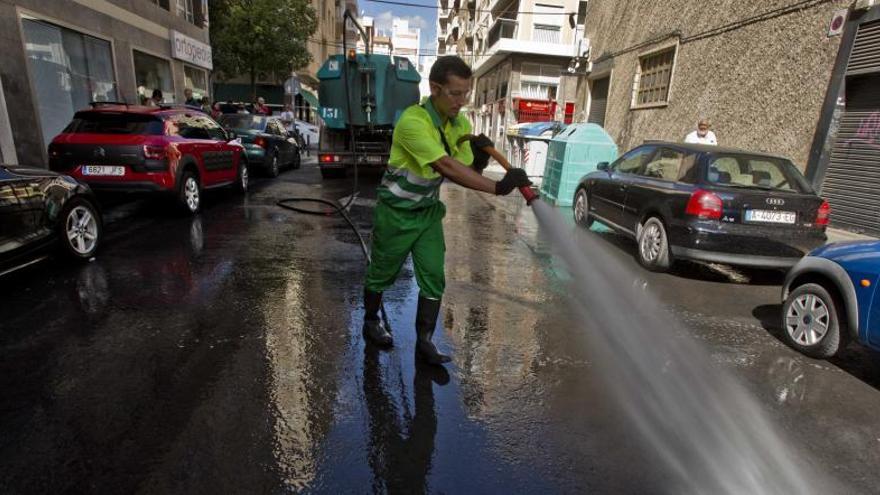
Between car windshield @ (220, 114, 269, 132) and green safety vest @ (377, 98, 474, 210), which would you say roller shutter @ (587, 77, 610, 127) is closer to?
car windshield @ (220, 114, 269, 132)

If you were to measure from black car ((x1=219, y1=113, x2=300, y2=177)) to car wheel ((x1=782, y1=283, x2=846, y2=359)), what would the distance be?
11884 millimetres

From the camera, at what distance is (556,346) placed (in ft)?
13.1

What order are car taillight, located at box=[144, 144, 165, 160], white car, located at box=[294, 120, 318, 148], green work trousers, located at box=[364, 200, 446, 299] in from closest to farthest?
green work trousers, located at box=[364, 200, 446, 299] → car taillight, located at box=[144, 144, 165, 160] → white car, located at box=[294, 120, 318, 148]

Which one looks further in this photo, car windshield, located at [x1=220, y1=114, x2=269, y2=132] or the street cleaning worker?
car windshield, located at [x1=220, y1=114, x2=269, y2=132]

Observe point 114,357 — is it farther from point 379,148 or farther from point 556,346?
point 379,148

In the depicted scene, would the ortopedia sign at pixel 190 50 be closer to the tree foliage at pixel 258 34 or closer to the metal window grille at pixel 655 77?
the tree foliage at pixel 258 34

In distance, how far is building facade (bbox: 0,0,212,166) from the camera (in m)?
10.6

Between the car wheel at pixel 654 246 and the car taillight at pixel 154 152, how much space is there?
6.56 meters

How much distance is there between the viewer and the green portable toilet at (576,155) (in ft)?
35.0

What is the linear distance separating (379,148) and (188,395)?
1037 cm

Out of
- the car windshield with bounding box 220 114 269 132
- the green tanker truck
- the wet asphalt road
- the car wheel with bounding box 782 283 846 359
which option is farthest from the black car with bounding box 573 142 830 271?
the car windshield with bounding box 220 114 269 132

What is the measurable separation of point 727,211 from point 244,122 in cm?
1169

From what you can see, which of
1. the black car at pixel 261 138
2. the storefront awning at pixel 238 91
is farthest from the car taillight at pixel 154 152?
the storefront awning at pixel 238 91

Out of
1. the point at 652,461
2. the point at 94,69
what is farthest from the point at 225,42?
the point at 652,461
